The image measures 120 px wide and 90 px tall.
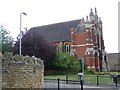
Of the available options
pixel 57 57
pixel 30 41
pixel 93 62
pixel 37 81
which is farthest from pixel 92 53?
pixel 37 81

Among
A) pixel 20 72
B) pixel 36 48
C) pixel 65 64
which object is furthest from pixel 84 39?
pixel 20 72

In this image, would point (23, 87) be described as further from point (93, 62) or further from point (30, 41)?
point (93, 62)

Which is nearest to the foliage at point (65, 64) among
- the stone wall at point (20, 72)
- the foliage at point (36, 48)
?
the foliage at point (36, 48)

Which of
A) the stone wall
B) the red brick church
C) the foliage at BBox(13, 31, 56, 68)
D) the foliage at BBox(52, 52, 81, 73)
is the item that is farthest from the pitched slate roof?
the stone wall

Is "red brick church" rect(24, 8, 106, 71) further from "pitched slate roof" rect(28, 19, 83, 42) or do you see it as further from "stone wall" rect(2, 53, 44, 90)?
"stone wall" rect(2, 53, 44, 90)

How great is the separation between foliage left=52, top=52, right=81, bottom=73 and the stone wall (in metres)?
47.0

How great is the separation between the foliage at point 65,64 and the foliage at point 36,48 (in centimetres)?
233

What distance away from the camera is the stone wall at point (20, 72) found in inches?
631

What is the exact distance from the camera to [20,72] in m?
17.1

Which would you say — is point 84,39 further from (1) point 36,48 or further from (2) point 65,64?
(1) point 36,48

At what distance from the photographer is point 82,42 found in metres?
81.2

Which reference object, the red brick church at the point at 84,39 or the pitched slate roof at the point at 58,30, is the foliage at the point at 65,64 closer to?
the red brick church at the point at 84,39

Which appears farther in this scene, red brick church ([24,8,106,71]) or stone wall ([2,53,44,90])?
red brick church ([24,8,106,71])

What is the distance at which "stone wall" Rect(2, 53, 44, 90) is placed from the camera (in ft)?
52.5
